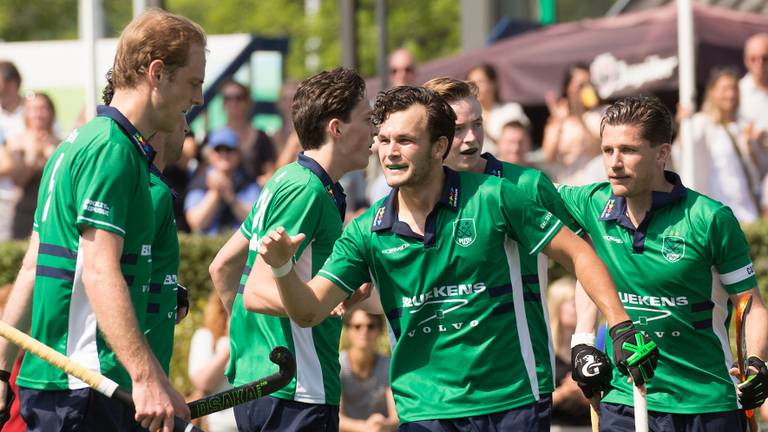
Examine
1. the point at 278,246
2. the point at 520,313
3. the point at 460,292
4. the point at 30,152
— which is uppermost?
the point at 30,152

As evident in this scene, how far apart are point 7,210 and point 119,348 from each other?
8575 millimetres

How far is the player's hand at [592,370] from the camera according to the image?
6113 millimetres

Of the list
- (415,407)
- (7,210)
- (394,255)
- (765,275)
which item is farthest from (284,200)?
(7,210)

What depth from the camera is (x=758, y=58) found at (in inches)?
484

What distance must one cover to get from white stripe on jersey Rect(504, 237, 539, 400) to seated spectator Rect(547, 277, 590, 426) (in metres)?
Result: 3.78

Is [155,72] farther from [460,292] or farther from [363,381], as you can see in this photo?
[363,381]

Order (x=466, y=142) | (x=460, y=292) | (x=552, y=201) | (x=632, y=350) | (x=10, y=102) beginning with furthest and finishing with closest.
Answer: (x=10, y=102) → (x=466, y=142) → (x=552, y=201) → (x=460, y=292) → (x=632, y=350)

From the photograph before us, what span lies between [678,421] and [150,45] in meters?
2.91

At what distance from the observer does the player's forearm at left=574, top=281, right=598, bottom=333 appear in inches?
266

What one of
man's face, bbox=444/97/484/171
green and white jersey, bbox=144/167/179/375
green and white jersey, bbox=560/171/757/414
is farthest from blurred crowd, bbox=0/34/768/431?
green and white jersey, bbox=144/167/179/375

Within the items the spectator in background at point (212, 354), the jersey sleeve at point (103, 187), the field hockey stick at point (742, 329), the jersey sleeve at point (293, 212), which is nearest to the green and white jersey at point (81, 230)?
the jersey sleeve at point (103, 187)

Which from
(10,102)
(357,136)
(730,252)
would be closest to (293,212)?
(357,136)

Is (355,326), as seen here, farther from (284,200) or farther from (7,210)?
(7,210)

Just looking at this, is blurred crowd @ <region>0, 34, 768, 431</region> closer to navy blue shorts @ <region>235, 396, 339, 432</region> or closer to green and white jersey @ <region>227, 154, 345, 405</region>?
green and white jersey @ <region>227, 154, 345, 405</region>
